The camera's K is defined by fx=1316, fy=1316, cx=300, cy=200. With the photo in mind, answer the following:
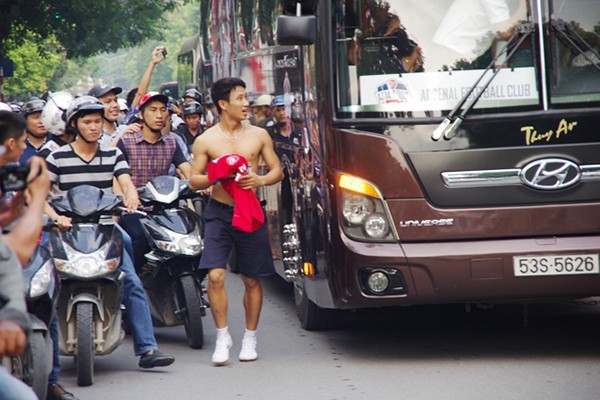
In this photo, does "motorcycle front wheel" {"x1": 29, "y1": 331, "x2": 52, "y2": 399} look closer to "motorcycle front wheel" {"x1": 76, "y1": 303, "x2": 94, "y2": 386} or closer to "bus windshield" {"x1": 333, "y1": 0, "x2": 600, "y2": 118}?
"motorcycle front wheel" {"x1": 76, "y1": 303, "x2": 94, "y2": 386}

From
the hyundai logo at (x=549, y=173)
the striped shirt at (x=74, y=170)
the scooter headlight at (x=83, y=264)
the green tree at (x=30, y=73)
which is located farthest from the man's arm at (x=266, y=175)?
the green tree at (x=30, y=73)

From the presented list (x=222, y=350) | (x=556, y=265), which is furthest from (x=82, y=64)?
(x=556, y=265)

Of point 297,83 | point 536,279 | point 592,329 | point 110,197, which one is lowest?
point 592,329

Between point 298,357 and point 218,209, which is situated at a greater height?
point 218,209

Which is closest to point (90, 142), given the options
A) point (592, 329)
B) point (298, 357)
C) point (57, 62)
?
point (298, 357)

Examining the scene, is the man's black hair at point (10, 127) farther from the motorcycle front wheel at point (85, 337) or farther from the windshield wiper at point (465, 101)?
the windshield wiper at point (465, 101)

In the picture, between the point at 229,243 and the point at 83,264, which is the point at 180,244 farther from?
the point at 83,264

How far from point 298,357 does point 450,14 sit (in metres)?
2.40

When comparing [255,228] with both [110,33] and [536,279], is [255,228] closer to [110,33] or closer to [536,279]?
[536,279]

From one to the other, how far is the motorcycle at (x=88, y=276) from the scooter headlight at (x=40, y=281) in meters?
0.96

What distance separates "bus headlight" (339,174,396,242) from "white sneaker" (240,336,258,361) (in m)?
1.05

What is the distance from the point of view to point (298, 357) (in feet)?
28.0

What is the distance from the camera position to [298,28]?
27.1 feet

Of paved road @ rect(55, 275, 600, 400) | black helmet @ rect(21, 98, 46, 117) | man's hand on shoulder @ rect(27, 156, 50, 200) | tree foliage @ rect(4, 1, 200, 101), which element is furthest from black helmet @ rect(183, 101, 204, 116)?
tree foliage @ rect(4, 1, 200, 101)
